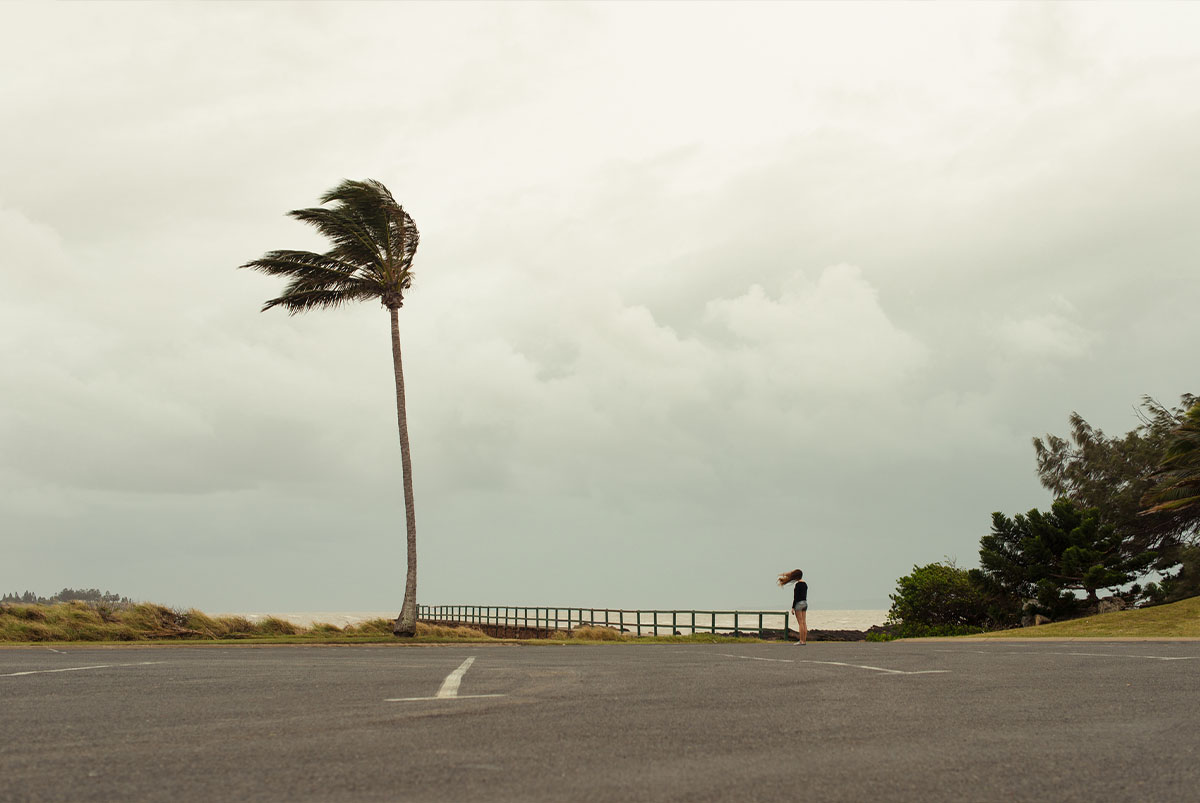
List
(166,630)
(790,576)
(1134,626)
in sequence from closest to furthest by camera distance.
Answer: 1. (790,576)
2. (1134,626)
3. (166,630)

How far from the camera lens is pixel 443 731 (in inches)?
269

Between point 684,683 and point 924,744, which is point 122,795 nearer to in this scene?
point 924,744

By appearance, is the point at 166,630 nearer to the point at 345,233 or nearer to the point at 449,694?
the point at 345,233

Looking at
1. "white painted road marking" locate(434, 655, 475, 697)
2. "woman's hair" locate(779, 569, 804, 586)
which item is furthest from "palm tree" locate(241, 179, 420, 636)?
"white painted road marking" locate(434, 655, 475, 697)

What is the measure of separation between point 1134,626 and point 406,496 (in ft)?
69.5

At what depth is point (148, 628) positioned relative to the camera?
29422 millimetres

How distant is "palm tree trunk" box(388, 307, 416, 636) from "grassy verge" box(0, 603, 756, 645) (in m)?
0.59

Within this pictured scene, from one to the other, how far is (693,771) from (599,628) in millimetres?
31449

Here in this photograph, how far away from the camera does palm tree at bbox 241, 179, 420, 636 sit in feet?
103

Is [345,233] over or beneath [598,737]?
over

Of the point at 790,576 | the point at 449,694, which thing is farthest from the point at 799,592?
the point at 449,694

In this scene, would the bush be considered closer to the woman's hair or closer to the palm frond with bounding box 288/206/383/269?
the woman's hair

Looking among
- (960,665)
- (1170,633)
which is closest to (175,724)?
(960,665)

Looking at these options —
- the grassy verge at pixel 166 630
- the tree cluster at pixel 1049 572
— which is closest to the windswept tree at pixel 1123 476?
the tree cluster at pixel 1049 572
